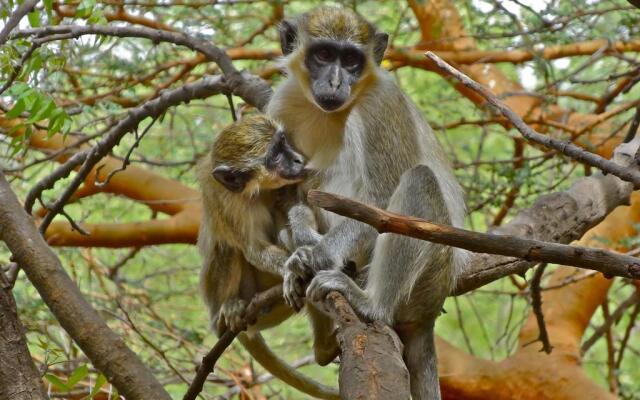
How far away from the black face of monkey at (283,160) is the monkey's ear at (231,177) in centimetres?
15

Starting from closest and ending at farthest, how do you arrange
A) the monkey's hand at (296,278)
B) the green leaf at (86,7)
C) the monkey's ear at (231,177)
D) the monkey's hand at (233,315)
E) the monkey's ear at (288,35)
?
the green leaf at (86,7) → the monkey's hand at (296,278) → the monkey's hand at (233,315) → the monkey's ear at (231,177) → the monkey's ear at (288,35)

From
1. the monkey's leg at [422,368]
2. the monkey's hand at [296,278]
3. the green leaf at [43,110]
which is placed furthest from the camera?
the monkey's hand at [296,278]

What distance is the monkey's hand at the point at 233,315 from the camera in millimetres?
4723

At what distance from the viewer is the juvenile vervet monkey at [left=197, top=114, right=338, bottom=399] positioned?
4855mm

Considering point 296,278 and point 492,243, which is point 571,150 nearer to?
point 492,243

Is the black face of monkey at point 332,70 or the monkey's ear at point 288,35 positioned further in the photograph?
the monkey's ear at point 288,35

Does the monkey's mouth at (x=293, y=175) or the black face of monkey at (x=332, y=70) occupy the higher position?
the black face of monkey at (x=332, y=70)

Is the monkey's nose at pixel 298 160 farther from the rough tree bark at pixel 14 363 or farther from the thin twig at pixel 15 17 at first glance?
the rough tree bark at pixel 14 363

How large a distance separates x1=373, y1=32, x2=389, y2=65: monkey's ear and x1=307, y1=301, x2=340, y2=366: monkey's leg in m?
1.61

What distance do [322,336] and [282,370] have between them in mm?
528

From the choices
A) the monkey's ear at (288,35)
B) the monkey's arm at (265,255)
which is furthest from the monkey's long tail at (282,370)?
the monkey's ear at (288,35)

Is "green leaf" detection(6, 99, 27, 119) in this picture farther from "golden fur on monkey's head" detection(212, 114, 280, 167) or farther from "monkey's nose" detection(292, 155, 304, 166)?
"monkey's nose" detection(292, 155, 304, 166)

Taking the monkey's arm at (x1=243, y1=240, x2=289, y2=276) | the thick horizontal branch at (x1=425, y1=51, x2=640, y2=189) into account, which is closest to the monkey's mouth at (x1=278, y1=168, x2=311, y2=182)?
the monkey's arm at (x1=243, y1=240, x2=289, y2=276)

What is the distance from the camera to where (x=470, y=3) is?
7605 millimetres
